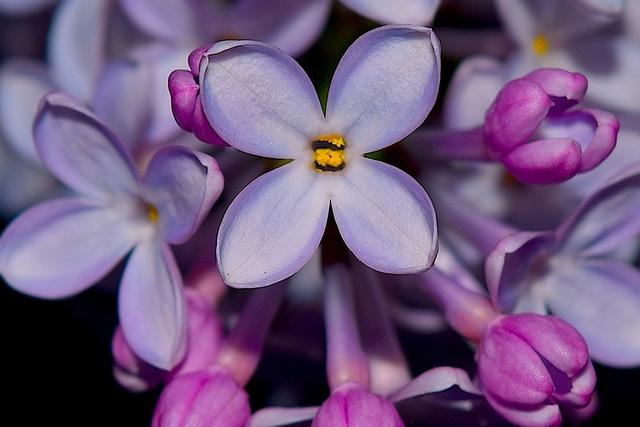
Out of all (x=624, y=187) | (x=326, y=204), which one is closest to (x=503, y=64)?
(x=624, y=187)

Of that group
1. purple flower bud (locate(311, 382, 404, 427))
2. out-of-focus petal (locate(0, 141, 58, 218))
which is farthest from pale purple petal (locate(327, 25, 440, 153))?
out-of-focus petal (locate(0, 141, 58, 218))

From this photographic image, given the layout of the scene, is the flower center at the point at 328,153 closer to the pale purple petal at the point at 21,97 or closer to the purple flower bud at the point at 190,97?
the purple flower bud at the point at 190,97

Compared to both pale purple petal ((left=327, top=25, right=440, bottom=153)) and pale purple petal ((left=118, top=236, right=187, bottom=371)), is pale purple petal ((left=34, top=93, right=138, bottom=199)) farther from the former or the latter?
pale purple petal ((left=327, top=25, right=440, bottom=153))

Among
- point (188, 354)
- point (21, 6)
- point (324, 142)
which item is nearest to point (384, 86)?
point (324, 142)

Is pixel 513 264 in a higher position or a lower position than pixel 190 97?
lower

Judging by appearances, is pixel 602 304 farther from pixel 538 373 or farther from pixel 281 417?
pixel 281 417

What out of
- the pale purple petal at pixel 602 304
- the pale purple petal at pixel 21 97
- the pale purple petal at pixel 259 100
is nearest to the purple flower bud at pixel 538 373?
the pale purple petal at pixel 602 304

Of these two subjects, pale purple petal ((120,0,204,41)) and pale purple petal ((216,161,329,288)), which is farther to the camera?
pale purple petal ((120,0,204,41))
